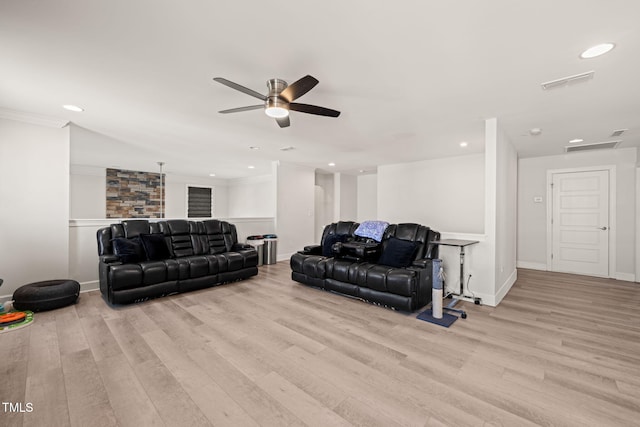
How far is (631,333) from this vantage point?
272cm

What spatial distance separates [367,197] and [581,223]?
5203mm

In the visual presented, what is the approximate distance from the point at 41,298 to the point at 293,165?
17.1 feet

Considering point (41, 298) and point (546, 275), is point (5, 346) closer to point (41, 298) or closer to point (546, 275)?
point (41, 298)

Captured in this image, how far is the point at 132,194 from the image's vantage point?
8.27 m

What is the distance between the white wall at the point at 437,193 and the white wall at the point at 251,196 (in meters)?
3.86

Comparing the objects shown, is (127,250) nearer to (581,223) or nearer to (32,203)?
(32,203)

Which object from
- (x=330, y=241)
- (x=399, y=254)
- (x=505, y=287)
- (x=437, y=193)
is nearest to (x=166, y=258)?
(x=330, y=241)

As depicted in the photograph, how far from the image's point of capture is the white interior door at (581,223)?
5133 mm

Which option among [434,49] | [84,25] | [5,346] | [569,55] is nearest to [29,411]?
[5,346]

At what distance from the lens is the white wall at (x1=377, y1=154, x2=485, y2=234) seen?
19.3ft

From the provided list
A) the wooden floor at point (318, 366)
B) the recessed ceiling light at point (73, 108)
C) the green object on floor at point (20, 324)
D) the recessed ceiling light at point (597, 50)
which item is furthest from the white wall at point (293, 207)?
the recessed ceiling light at point (597, 50)

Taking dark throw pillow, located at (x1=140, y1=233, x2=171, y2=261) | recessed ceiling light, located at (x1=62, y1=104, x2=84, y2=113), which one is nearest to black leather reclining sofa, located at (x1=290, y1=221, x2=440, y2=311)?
dark throw pillow, located at (x1=140, y1=233, x2=171, y2=261)

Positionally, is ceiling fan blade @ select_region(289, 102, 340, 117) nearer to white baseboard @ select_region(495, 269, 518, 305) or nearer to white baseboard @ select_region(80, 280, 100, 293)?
white baseboard @ select_region(495, 269, 518, 305)

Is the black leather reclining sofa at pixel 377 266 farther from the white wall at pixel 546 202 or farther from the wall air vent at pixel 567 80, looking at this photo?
the white wall at pixel 546 202
